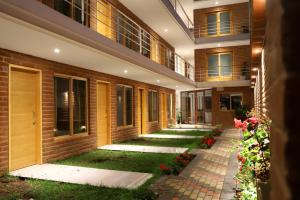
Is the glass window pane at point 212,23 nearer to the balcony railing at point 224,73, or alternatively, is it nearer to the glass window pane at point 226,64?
the glass window pane at point 226,64

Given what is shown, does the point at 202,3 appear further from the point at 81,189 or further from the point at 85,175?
the point at 81,189

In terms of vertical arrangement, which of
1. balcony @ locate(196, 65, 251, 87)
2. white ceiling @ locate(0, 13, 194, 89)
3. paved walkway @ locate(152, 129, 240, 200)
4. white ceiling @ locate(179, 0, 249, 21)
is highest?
white ceiling @ locate(179, 0, 249, 21)

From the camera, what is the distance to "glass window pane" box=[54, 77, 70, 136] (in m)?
8.42

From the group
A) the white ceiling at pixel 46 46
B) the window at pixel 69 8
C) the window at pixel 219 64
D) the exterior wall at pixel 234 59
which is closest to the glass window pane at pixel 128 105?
the white ceiling at pixel 46 46

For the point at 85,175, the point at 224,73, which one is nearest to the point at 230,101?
the point at 224,73

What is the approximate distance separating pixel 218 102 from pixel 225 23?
20.4ft

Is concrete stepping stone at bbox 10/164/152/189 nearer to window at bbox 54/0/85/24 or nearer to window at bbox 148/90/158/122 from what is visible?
window at bbox 54/0/85/24

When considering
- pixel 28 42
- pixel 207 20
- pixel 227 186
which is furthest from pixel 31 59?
pixel 207 20

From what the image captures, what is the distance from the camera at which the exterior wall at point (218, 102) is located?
68.9 feet

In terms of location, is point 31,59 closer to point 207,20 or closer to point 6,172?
point 6,172

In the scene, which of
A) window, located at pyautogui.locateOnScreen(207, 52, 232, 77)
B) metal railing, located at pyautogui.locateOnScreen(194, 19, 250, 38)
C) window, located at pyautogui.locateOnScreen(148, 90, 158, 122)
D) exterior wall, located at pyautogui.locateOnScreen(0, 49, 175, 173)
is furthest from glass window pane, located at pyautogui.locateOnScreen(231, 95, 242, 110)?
exterior wall, located at pyautogui.locateOnScreen(0, 49, 175, 173)

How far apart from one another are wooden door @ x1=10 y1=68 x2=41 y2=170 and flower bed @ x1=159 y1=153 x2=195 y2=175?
3.58 m

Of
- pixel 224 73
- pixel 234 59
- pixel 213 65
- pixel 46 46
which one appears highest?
pixel 234 59

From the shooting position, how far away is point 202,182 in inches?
230
